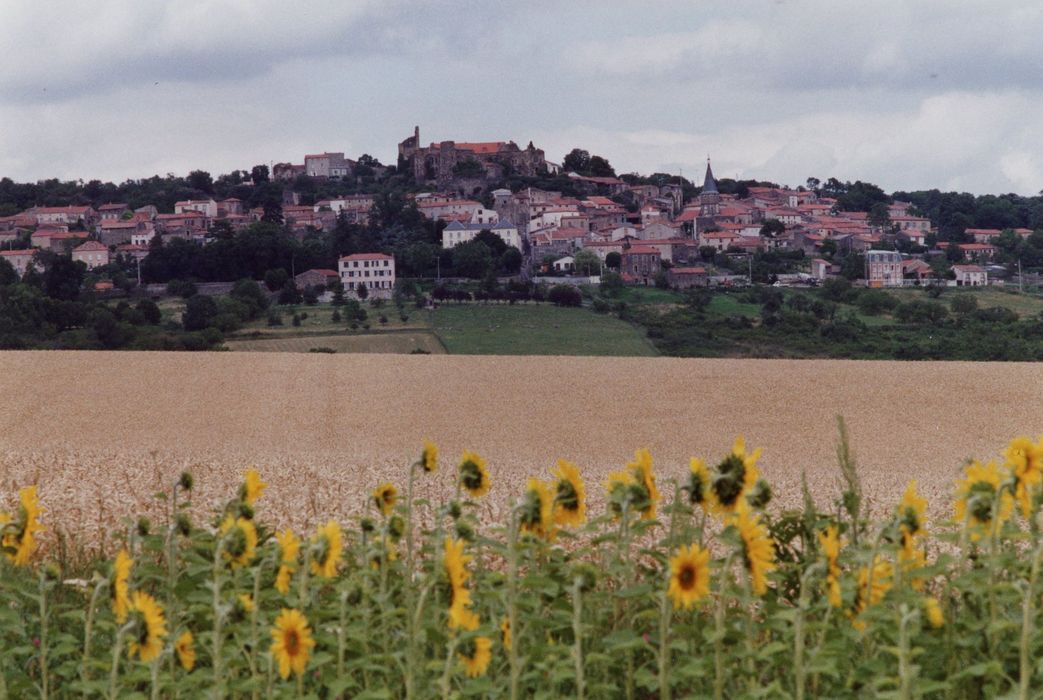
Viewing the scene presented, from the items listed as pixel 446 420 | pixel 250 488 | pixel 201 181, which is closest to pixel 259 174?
pixel 201 181

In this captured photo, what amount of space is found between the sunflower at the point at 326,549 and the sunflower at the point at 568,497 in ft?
1.95

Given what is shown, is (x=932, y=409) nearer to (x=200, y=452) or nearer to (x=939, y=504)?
(x=939, y=504)

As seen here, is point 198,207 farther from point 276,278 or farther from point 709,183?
point 709,183

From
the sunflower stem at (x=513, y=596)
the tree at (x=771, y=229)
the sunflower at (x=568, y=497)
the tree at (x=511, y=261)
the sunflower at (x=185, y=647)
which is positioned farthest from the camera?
the tree at (x=771, y=229)

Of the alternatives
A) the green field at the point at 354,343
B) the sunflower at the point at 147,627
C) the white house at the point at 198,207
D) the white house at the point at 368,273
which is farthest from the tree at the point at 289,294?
the sunflower at the point at 147,627

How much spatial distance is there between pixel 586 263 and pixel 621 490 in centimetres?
1432

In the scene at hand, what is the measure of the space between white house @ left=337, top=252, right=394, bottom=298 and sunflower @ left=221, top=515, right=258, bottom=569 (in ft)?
45.3

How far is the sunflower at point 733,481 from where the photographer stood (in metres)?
3.21

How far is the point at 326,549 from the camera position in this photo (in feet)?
11.0

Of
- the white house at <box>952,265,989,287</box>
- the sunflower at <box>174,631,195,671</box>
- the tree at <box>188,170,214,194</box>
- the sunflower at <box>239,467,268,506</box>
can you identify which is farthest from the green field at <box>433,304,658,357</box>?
the sunflower at <box>174,631,195,671</box>

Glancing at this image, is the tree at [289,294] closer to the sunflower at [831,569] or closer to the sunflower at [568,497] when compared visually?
the sunflower at [568,497]

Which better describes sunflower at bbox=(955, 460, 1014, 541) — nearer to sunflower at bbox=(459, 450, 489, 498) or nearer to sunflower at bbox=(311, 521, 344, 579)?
sunflower at bbox=(459, 450, 489, 498)

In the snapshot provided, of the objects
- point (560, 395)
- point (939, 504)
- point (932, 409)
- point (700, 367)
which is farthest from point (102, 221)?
point (939, 504)

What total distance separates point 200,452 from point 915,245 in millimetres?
11903
